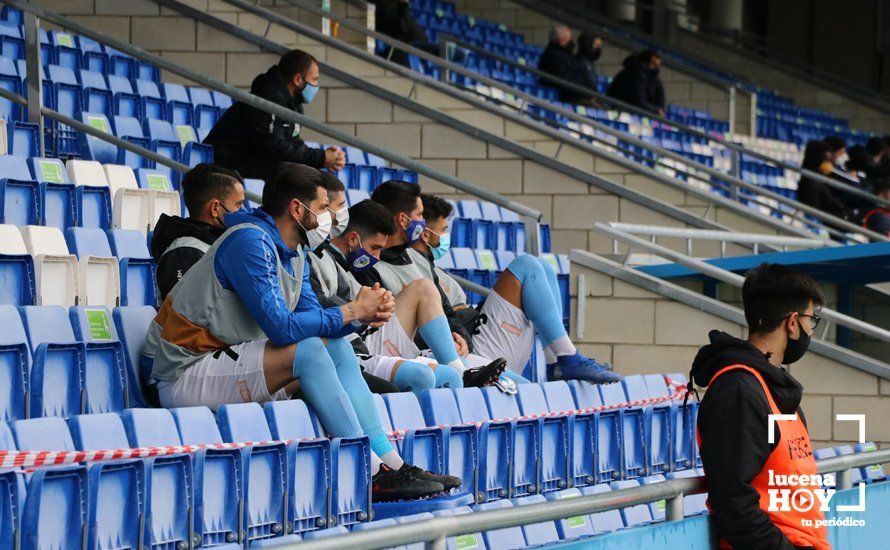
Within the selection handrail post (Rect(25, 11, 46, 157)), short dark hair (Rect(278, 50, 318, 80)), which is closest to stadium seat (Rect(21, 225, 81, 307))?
handrail post (Rect(25, 11, 46, 157))

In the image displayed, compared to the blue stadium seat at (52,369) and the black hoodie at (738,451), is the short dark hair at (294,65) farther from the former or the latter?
the black hoodie at (738,451)

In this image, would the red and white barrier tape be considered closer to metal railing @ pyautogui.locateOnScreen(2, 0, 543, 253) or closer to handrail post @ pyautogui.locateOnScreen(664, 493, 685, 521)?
handrail post @ pyautogui.locateOnScreen(664, 493, 685, 521)

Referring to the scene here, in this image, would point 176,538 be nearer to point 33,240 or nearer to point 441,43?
point 33,240

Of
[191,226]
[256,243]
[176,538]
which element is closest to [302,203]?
[256,243]

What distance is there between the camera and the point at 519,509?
10.1 feet

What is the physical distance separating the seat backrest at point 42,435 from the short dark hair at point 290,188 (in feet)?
4.23

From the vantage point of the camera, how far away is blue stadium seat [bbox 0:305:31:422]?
4570 mm

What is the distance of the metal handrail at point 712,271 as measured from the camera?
25.6 feet

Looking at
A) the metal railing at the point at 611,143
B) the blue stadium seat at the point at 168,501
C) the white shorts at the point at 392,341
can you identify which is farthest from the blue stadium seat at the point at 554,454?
the metal railing at the point at 611,143

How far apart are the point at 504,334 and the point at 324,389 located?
2198mm

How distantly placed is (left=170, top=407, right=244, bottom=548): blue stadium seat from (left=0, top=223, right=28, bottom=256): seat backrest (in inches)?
80.6

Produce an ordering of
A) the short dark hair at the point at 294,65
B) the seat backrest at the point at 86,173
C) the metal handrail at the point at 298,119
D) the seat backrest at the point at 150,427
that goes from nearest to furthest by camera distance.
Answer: the seat backrest at the point at 150,427 < the seat backrest at the point at 86,173 < the metal handrail at the point at 298,119 < the short dark hair at the point at 294,65

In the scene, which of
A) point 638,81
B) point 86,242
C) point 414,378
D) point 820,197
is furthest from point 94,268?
point 638,81

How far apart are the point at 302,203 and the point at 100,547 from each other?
163cm
